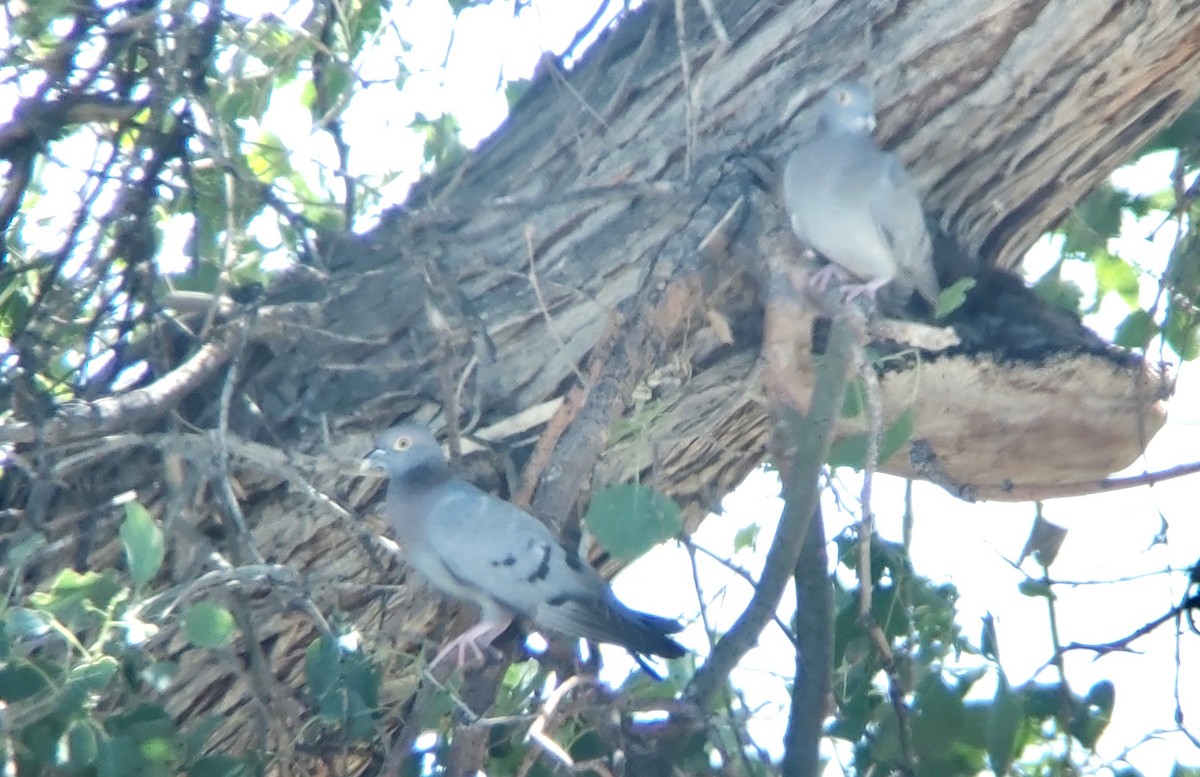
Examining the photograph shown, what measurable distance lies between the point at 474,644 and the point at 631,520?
2.09 ft

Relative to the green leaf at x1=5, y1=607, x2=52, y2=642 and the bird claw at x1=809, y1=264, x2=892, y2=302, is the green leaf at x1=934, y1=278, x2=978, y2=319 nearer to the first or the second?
the bird claw at x1=809, y1=264, x2=892, y2=302

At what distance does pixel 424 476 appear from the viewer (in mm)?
3996

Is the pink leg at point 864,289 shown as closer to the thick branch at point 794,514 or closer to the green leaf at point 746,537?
the thick branch at point 794,514

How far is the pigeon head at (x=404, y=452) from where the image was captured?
406 cm

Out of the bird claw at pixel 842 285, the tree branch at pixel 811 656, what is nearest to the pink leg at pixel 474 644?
the tree branch at pixel 811 656

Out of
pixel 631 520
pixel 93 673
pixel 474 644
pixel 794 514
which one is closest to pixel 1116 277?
pixel 794 514

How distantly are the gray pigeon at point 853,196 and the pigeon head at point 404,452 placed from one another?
1201mm

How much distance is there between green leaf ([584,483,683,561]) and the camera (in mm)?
3512

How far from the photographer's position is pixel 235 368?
3957 mm

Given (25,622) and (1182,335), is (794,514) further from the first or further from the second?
(1182,335)

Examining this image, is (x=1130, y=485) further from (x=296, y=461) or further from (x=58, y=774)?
(x=58, y=774)

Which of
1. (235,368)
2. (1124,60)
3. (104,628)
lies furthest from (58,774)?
(1124,60)

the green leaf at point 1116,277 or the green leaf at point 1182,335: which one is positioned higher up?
the green leaf at point 1116,277

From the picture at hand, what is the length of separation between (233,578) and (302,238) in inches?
45.7
